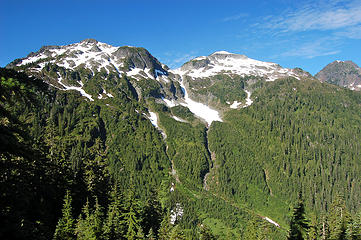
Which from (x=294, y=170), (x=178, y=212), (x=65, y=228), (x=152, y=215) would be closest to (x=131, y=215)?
(x=152, y=215)

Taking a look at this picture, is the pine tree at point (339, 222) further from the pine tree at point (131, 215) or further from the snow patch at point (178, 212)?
the snow patch at point (178, 212)

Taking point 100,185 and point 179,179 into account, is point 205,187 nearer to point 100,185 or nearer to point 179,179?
point 179,179

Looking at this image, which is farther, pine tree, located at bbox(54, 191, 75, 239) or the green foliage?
the green foliage

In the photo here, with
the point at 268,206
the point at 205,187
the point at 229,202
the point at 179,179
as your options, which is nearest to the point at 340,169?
the point at 268,206

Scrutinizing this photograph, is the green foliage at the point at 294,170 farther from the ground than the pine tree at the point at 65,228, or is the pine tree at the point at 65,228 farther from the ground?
the pine tree at the point at 65,228

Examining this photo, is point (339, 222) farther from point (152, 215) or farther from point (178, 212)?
point (178, 212)

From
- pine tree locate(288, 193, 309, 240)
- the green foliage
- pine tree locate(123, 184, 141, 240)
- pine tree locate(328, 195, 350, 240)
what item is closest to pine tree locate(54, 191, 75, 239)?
pine tree locate(123, 184, 141, 240)

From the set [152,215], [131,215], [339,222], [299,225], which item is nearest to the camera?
[299,225]

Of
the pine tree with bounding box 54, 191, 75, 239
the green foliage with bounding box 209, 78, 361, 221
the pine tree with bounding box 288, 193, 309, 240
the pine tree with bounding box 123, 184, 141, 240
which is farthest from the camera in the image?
the green foliage with bounding box 209, 78, 361, 221

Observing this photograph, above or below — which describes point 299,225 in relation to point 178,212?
above

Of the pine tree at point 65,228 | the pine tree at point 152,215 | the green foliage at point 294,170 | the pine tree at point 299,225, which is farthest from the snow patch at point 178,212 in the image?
the pine tree at point 299,225

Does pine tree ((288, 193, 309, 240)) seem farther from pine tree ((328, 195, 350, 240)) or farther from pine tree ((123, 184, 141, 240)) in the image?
pine tree ((123, 184, 141, 240))

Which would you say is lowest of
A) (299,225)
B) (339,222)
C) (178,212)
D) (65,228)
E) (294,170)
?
(178,212)

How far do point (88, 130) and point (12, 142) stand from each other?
17837 cm
